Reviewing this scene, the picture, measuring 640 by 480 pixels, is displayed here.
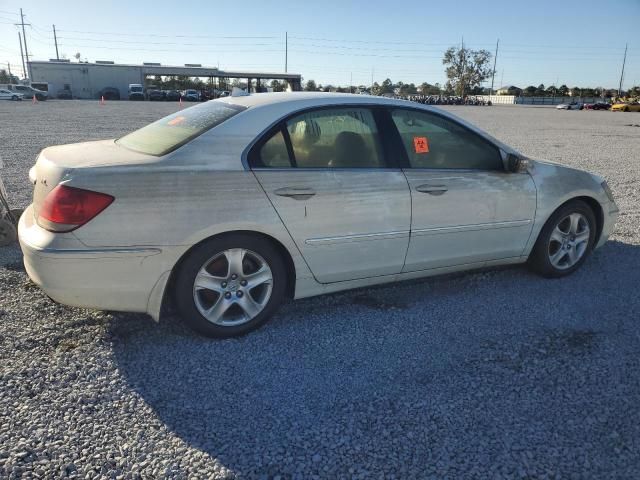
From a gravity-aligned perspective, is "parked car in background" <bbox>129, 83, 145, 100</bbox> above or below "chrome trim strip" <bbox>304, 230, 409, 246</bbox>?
above

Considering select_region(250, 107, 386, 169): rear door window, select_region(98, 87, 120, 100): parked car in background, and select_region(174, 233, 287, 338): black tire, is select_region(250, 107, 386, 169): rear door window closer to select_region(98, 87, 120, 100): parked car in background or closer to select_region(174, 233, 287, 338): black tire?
select_region(174, 233, 287, 338): black tire

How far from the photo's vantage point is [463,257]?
4.11 meters

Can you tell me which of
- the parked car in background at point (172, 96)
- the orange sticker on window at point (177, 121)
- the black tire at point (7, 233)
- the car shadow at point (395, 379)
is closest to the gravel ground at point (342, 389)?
the car shadow at point (395, 379)

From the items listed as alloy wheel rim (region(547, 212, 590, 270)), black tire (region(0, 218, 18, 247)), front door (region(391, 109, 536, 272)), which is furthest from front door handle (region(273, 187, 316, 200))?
black tire (region(0, 218, 18, 247))

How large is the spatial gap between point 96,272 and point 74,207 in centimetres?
39

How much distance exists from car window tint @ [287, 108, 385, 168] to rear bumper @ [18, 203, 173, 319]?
1168mm

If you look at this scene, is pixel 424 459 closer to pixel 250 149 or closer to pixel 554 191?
pixel 250 149

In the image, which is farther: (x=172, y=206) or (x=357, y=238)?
(x=357, y=238)

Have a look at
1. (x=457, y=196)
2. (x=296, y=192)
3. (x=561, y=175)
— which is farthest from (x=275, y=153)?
(x=561, y=175)

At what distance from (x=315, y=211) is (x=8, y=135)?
49.4 feet

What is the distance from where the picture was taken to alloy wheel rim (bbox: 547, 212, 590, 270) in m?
4.55

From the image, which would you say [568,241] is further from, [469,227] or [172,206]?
[172,206]

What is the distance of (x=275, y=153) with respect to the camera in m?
3.41

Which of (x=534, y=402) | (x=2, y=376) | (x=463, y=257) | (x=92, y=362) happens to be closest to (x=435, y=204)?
(x=463, y=257)
